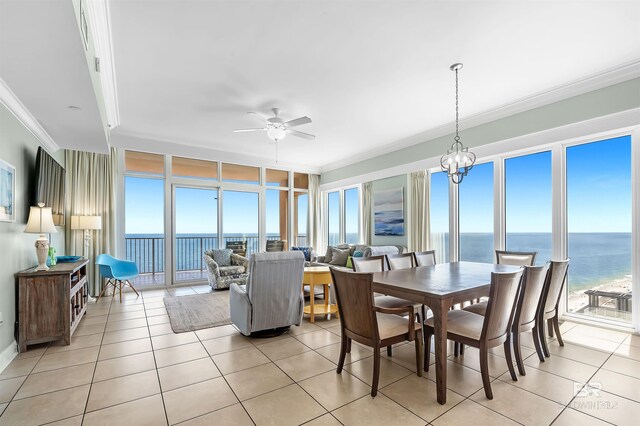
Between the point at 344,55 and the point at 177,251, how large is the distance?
17.4 feet

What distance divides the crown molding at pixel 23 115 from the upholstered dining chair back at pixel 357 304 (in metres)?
3.26

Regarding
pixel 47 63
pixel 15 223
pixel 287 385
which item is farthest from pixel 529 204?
pixel 15 223

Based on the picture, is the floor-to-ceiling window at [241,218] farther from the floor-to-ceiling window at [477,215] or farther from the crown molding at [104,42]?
the floor-to-ceiling window at [477,215]

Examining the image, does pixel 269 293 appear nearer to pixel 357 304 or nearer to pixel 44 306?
pixel 357 304

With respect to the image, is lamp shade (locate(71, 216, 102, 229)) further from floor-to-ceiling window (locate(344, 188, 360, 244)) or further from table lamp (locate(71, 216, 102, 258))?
floor-to-ceiling window (locate(344, 188, 360, 244))

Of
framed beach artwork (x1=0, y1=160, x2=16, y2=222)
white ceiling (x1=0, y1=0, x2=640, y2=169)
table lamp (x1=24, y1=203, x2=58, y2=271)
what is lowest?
table lamp (x1=24, y1=203, x2=58, y2=271)

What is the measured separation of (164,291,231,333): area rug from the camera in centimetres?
386

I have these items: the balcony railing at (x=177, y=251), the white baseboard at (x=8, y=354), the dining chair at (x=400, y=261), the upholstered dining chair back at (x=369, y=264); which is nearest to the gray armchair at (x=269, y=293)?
the upholstered dining chair back at (x=369, y=264)

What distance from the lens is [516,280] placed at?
2.37 metres

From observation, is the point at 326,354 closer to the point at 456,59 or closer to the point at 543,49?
the point at 456,59

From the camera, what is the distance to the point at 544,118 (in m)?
4.07

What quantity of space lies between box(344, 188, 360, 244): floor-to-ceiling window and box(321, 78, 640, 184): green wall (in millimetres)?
1902

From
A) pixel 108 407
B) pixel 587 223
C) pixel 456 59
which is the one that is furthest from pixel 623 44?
pixel 108 407

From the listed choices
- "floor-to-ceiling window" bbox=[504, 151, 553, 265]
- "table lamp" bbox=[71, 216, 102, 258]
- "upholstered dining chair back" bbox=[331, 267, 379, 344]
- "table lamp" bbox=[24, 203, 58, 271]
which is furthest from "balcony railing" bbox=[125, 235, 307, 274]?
"floor-to-ceiling window" bbox=[504, 151, 553, 265]
